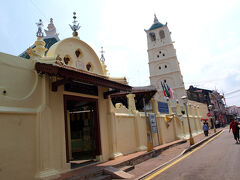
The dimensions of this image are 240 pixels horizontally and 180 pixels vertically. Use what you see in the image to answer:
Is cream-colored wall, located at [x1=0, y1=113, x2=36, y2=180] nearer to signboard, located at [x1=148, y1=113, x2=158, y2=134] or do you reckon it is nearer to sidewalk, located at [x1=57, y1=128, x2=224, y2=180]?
sidewalk, located at [x1=57, y1=128, x2=224, y2=180]

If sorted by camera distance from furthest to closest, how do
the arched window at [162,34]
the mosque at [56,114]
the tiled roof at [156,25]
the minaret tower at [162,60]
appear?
the tiled roof at [156,25] → the arched window at [162,34] → the minaret tower at [162,60] → the mosque at [56,114]

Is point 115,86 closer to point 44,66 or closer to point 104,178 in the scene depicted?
point 44,66

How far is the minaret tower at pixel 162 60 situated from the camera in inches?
1457

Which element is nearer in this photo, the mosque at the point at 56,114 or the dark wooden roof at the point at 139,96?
the mosque at the point at 56,114

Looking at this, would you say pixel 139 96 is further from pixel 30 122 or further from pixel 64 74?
pixel 30 122

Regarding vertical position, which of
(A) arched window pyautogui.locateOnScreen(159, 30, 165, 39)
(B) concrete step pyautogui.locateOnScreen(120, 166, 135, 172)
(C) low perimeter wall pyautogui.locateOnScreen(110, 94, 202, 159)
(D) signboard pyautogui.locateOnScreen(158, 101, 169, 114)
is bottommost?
(B) concrete step pyautogui.locateOnScreen(120, 166, 135, 172)

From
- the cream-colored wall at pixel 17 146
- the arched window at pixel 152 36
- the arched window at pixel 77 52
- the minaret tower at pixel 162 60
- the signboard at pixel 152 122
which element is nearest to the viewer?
the cream-colored wall at pixel 17 146

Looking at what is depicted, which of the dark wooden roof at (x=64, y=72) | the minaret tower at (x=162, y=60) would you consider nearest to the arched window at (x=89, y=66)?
the dark wooden roof at (x=64, y=72)

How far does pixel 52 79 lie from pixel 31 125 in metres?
1.88

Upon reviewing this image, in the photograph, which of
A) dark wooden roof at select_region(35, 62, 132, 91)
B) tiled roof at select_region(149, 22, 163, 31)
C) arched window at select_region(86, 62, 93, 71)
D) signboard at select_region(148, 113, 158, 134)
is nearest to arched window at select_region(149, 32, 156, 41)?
tiled roof at select_region(149, 22, 163, 31)

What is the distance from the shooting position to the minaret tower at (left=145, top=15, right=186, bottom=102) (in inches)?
1457

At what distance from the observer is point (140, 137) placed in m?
10.9

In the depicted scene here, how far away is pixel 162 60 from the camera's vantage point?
39.4 meters

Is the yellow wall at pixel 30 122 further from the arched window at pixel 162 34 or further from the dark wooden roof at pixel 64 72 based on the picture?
the arched window at pixel 162 34
